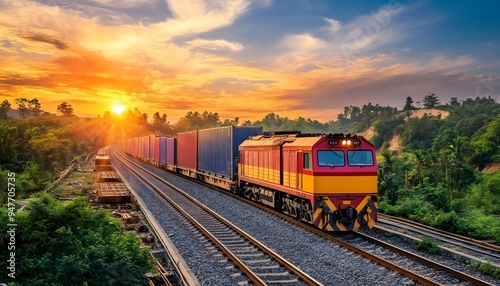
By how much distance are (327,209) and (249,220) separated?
434cm

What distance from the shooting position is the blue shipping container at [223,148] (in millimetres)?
27250

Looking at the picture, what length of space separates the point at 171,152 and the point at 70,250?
38.4m

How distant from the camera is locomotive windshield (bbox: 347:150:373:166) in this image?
51.8 feet

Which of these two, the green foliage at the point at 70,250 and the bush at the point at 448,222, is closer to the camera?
the green foliage at the point at 70,250

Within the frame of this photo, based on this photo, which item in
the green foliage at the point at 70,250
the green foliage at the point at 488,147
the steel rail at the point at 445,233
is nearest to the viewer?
the green foliage at the point at 70,250

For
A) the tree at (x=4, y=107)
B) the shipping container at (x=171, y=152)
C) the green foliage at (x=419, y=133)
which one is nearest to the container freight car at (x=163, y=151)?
the shipping container at (x=171, y=152)

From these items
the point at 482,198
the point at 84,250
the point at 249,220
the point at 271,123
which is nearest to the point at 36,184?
the point at 249,220

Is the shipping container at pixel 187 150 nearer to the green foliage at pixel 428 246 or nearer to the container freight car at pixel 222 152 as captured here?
the container freight car at pixel 222 152

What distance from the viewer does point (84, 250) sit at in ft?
30.3

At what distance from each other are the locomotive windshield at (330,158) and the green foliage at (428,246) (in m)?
3.80

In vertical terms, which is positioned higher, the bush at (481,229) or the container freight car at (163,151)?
the container freight car at (163,151)

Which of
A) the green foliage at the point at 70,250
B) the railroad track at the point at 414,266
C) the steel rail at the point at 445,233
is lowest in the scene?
the steel rail at the point at 445,233

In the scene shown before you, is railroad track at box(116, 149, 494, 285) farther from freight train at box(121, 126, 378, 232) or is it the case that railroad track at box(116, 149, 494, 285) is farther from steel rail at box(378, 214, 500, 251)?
steel rail at box(378, 214, 500, 251)

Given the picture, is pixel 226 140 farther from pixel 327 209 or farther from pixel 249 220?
pixel 327 209
